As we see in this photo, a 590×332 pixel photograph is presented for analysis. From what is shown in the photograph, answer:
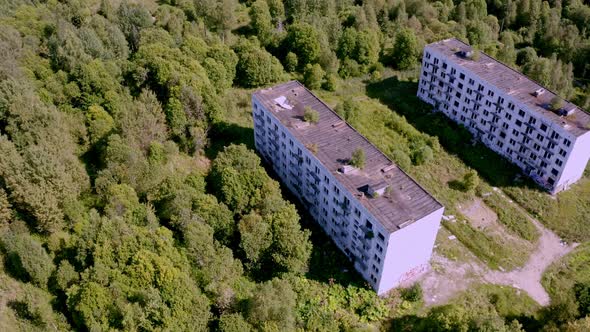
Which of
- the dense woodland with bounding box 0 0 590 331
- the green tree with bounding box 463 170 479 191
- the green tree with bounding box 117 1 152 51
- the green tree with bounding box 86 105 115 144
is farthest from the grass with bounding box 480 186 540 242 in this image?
the green tree with bounding box 117 1 152 51

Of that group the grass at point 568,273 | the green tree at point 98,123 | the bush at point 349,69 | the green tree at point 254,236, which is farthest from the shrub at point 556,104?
the green tree at point 98,123

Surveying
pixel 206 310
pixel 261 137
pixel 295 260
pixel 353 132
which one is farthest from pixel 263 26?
pixel 206 310

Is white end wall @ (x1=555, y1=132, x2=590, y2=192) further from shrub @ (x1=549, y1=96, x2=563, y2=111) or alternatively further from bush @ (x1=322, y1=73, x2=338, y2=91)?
bush @ (x1=322, y1=73, x2=338, y2=91)

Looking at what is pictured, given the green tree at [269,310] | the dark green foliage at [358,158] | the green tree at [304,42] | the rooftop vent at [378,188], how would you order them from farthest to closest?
the green tree at [304,42] < the dark green foliage at [358,158] < the rooftop vent at [378,188] < the green tree at [269,310]

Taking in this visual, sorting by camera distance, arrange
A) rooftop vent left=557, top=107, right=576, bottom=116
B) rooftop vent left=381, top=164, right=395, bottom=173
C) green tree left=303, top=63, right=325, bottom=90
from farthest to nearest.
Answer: green tree left=303, top=63, right=325, bottom=90 → rooftop vent left=557, top=107, right=576, bottom=116 → rooftop vent left=381, top=164, right=395, bottom=173

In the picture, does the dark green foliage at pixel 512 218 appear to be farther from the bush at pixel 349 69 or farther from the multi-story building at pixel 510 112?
the bush at pixel 349 69

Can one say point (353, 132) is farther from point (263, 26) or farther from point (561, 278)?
point (263, 26)

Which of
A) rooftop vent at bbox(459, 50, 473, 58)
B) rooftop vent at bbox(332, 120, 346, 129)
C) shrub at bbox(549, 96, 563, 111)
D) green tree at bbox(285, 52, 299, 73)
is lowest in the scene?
green tree at bbox(285, 52, 299, 73)
